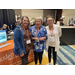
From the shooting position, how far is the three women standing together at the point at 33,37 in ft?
3.80

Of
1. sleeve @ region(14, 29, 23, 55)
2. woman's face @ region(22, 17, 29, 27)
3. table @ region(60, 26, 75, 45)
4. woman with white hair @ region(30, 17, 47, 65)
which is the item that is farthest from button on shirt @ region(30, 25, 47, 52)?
table @ region(60, 26, 75, 45)

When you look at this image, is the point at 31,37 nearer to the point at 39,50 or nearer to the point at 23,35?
the point at 23,35

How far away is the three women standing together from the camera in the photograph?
1.16 meters

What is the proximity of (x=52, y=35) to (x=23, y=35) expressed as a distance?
64 cm

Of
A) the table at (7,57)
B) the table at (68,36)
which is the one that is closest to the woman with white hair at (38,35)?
the table at (7,57)

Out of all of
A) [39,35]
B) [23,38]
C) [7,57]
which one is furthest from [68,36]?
[7,57]

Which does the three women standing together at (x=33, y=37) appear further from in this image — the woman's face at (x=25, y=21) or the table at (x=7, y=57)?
the table at (x=7, y=57)

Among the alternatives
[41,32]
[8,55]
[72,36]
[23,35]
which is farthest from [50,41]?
[72,36]

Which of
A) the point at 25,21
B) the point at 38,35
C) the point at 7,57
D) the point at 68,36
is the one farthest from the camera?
the point at 68,36

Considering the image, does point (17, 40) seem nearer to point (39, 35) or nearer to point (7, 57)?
point (39, 35)

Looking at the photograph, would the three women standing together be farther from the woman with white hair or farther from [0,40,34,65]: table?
[0,40,34,65]: table

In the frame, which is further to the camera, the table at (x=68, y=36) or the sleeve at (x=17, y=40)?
the table at (x=68, y=36)

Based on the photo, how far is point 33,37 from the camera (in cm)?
131

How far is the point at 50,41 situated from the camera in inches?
57.1
